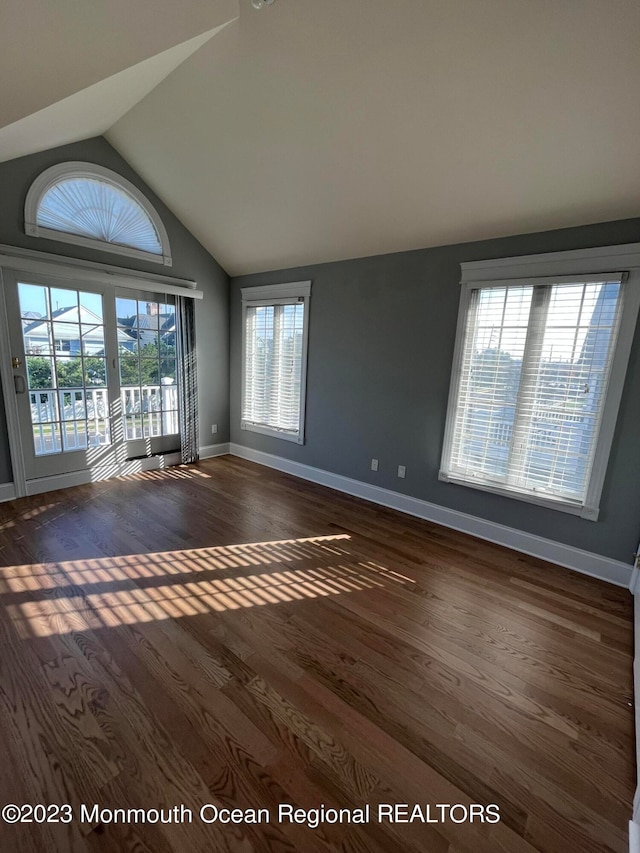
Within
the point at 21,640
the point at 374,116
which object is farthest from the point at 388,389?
the point at 21,640

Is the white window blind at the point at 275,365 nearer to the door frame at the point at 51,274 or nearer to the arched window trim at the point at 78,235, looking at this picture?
the door frame at the point at 51,274

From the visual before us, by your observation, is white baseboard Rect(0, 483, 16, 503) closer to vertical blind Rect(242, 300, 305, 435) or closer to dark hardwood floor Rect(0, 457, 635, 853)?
dark hardwood floor Rect(0, 457, 635, 853)

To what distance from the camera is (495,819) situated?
1.15 meters

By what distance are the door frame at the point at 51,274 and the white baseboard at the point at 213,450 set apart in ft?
2.91

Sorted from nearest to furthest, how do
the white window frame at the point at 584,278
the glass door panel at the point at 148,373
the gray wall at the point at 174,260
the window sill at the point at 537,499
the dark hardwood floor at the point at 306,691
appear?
the dark hardwood floor at the point at 306,691 → the white window frame at the point at 584,278 → the window sill at the point at 537,499 → the gray wall at the point at 174,260 → the glass door panel at the point at 148,373

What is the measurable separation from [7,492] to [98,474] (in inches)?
30.3

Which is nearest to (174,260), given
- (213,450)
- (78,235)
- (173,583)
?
(78,235)

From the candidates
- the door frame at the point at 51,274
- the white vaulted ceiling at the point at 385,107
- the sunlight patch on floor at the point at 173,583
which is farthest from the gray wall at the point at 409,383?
the door frame at the point at 51,274

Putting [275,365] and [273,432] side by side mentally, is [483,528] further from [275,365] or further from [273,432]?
[275,365]

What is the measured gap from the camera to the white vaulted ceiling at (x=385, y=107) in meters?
1.66

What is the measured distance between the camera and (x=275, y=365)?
14.6 ft

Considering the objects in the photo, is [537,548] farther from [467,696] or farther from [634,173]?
[634,173]

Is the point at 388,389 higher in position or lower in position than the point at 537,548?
higher

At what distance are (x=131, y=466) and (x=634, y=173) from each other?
4862 millimetres
